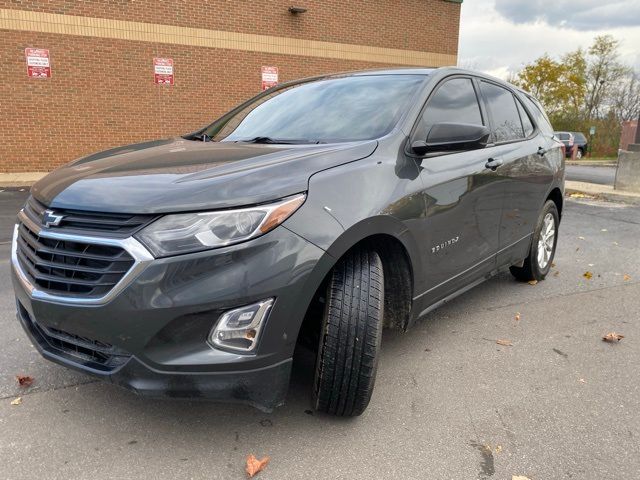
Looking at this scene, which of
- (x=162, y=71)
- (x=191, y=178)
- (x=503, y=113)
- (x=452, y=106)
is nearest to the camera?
(x=191, y=178)

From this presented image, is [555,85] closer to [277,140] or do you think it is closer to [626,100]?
[626,100]

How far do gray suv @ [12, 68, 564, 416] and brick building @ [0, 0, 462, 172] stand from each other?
11110mm

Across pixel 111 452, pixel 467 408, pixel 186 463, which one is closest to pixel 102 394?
pixel 111 452

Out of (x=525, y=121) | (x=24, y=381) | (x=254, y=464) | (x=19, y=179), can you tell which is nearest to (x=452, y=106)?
(x=525, y=121)

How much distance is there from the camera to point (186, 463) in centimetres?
219

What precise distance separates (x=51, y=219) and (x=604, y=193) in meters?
11.7

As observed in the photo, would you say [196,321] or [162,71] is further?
[162,71]

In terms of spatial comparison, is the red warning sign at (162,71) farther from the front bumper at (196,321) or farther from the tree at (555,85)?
the tree at (555,85)

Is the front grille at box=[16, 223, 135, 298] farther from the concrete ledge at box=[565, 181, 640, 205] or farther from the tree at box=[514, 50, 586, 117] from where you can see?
the tree at box=[514, 50, 586, 117]

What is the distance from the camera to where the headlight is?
1.91 metres

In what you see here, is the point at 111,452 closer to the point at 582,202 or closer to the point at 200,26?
the point at 582,202

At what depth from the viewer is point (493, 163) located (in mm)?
3508

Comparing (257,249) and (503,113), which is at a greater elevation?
(503,113)

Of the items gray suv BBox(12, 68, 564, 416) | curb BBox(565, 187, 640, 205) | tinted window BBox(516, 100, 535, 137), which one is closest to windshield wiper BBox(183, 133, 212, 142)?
gray suv BBox(12, 68, 564, 416)
